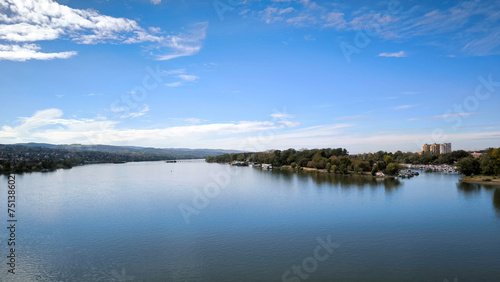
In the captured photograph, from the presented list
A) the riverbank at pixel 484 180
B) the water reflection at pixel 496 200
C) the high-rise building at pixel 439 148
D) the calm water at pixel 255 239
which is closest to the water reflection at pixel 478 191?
the water reflection at pixel 496 200

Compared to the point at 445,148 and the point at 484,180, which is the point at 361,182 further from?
the point at 445,148

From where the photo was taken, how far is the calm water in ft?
27.8

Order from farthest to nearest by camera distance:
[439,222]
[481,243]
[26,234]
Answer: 1. [439,222]
2. [26,234]
3. [481,243]

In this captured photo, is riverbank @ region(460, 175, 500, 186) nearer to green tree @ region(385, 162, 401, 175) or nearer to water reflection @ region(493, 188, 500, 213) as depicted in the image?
water reflection @ region(493, 188, 500, 213)

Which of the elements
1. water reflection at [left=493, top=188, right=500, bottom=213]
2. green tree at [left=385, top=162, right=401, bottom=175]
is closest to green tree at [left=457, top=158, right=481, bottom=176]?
green tree at [left=385, top=162, right=401, bottom=175]

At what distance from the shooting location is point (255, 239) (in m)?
11.3

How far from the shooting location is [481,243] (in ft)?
35.8

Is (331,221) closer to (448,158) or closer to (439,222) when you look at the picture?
(439,222)

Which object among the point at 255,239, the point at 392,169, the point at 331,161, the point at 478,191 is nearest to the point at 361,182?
the point at 392,169

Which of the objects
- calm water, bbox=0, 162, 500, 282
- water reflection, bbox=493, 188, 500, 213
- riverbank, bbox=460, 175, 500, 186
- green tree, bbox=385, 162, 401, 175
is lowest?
calm water, bbox=0, 162, 500, 282

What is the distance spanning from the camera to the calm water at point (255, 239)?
8.47 metres

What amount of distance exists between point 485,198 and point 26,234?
25591 mm

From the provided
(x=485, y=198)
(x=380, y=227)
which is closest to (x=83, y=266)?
(x=380, y=227)

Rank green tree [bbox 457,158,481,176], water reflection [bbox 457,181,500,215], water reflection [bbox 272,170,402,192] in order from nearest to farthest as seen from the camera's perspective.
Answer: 1. water reflection [bbox 457,181,500,215]
2. water reflection [bbox 272,170,402,192]
3. green tree [bbox 457,158,481,176]
